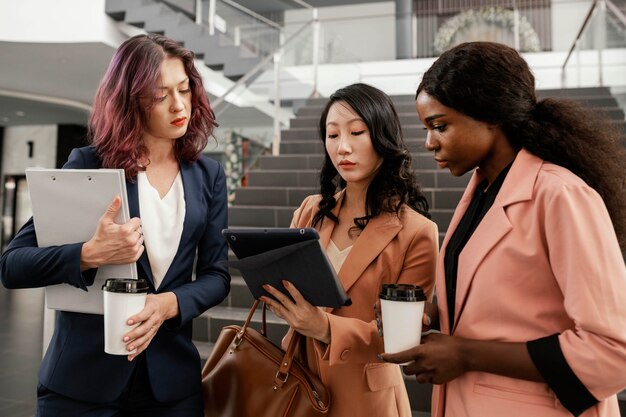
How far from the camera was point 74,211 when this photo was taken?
3.56 ft

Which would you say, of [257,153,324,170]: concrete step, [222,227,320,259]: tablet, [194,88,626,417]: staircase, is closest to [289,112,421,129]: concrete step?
[194,88,626,417]: staircase

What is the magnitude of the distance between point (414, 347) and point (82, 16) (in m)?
7.70

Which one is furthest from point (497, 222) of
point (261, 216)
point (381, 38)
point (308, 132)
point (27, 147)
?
point (27, 147)

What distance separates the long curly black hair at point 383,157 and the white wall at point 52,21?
22.3 feet

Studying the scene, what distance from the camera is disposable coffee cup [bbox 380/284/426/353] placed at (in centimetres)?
88

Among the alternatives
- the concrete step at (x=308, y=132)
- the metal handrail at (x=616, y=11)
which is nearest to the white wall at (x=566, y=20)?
the metal handrail at (x=616, y=11)

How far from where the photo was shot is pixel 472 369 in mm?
881

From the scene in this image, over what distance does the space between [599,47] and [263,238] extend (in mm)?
7140

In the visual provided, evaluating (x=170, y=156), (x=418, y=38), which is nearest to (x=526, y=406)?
(x=170, y=156)

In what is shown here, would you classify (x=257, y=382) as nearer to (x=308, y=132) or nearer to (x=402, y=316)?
(x=402, y=316)

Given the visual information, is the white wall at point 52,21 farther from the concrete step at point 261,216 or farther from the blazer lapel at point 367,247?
the blazer lapel at point 367,247

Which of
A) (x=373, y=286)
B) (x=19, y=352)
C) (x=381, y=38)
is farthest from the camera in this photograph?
(x=381, y=38)

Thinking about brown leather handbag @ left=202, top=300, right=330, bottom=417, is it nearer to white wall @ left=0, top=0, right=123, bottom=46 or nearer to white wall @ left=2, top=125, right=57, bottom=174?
white wall @ left=0, top=0, right=123, bottom=46

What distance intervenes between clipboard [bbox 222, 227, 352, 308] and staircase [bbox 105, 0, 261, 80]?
7.40 metres
